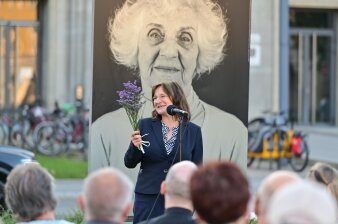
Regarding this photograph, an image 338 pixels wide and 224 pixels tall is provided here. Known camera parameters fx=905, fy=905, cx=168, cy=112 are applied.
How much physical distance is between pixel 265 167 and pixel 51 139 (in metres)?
5.08

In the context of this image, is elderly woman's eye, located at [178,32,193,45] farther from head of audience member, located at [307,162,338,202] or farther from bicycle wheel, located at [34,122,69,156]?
bicycle wheel, located at [34,122,69,156]

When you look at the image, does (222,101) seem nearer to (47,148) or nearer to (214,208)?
(214,208)

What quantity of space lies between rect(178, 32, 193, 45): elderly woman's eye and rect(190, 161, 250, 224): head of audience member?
501 centimetres

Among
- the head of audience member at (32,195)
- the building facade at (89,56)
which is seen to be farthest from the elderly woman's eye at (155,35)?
the building facade at (89,56)

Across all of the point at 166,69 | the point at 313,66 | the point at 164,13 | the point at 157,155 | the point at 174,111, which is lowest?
the point at 157,155

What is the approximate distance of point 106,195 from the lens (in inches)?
161

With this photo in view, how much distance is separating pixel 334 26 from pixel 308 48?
1150mm

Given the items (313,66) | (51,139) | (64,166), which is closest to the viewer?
(64,166)

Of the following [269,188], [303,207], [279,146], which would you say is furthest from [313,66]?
[303,207]

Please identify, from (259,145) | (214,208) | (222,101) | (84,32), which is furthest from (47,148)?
(214,208)

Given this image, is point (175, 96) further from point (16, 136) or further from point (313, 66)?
point (313, 66)

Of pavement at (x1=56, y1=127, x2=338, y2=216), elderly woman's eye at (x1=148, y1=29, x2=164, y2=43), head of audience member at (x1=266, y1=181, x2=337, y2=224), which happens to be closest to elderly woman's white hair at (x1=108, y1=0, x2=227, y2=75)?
elderly woman's eye at (x1=148, y1=29, x2=164, y2=43)

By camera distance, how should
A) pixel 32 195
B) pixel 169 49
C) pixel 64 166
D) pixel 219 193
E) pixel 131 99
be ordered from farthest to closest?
pixel 64 166
pixel 169 49
pixel 131 99
pixel 32 195
pixel 219 193

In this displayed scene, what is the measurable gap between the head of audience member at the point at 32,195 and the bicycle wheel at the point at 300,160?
14.2 meters
